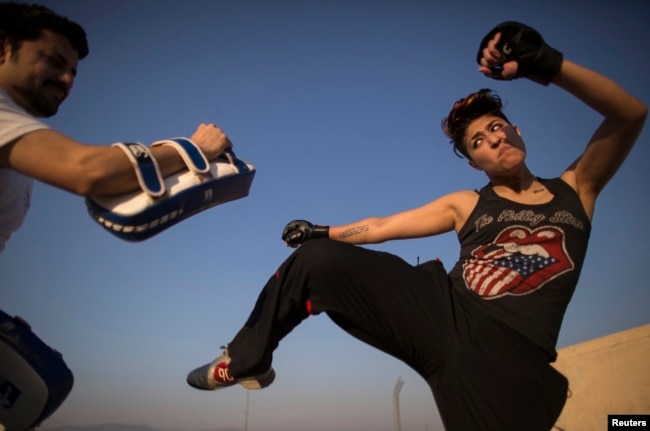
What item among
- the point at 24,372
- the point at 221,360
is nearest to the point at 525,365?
the point at 221,360

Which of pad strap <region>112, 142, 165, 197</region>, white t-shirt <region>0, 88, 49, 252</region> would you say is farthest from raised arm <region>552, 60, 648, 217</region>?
white t-shirt <region>0, 88, 49, 252</region>

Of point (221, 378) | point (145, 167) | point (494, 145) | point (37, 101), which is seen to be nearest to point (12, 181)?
point (37, 101)

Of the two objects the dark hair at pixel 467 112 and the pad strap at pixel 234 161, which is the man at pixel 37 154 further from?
the dark hair at pixel 467 112

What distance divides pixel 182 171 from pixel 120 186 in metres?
0.36

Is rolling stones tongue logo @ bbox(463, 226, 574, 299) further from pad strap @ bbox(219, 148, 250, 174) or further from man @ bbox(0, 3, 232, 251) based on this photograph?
man @ bbox(0, 3, 232, 251)

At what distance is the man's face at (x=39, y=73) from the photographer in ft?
6.81

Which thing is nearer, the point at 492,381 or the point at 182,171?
the point at 492,381

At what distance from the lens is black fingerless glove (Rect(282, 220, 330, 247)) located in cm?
281

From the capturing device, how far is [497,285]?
2014 mm

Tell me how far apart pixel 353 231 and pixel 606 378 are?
17.7 feet

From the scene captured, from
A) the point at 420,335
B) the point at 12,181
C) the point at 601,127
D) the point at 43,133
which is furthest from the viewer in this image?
the point at 601,127

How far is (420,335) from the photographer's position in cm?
173

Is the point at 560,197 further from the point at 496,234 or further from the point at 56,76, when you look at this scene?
the point at 56,76

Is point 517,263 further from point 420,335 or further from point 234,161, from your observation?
point 234,161
